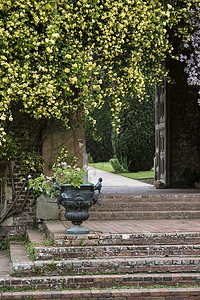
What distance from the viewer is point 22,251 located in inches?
296

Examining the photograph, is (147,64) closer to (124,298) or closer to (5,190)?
(5,190)

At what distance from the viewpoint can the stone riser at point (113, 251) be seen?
21.8ft

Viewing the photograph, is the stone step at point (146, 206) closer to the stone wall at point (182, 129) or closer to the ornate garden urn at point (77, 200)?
the ornate garden urn at point (77, 200)

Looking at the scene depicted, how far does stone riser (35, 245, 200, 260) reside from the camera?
664 centimetres

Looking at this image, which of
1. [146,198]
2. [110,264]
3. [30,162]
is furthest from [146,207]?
[110,264]

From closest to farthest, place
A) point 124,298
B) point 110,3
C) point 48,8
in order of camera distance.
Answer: point 124,298 < point 48,8 < point 110,3

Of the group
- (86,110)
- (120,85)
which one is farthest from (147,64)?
(86,110)

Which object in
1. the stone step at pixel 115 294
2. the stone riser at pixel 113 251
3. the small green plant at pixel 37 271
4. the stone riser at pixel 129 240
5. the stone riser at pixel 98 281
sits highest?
the stone riser at pixel 129 240

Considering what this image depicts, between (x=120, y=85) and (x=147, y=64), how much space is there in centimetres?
108

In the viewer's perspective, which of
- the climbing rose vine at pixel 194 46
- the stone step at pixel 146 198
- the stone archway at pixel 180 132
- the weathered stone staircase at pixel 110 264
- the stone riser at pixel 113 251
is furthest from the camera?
the stone archway at pixel 180 132

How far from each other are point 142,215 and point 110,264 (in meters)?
Answer: 2.70

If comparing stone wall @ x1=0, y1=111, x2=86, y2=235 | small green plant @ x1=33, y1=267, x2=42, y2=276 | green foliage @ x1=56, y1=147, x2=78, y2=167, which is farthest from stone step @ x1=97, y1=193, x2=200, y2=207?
small green plant @ x1=33, y1=267, x2=42, y2=276

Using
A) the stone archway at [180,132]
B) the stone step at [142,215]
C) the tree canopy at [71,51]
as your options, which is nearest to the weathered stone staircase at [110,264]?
A: the stone step at [142,215]

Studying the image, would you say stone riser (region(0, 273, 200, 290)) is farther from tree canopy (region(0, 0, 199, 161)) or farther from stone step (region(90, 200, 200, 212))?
stone step (region(90, 200, 200, 212))
